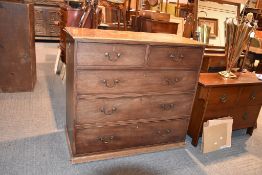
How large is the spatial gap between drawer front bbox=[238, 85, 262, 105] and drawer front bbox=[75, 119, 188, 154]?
64cm

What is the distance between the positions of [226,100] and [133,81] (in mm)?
958

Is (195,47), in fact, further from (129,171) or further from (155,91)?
(129,171)

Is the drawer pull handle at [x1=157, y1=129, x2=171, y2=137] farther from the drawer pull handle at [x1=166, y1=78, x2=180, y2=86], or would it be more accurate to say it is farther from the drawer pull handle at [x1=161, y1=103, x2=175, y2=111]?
the drawer pull handle at [x1=166, y1=78, x2=180, y2=86]

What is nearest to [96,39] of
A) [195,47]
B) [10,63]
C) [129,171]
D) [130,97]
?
[130,97]

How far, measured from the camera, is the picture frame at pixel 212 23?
239 centimetres

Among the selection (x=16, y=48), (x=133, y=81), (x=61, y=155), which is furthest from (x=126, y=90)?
(x=16, y=48)

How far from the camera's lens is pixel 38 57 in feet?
14.5

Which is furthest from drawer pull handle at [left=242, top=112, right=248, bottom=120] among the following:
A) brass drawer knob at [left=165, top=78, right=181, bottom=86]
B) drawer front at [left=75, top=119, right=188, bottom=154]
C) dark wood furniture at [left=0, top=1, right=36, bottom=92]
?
dark wood furniture at [left=0, top=1, right=36, bottom=92]

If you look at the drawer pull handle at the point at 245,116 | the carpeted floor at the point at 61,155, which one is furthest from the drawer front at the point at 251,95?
the carpeted floor at the point at 61,155

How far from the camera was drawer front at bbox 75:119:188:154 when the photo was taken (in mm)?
1671

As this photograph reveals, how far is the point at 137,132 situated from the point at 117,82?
1.58ft

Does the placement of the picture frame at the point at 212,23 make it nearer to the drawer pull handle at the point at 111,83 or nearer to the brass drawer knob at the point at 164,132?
the brass drawer knob at the point at 164,132

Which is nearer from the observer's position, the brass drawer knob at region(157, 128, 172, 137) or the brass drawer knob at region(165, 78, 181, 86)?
the brass drawer knob at region(165, 78, 181, 86)

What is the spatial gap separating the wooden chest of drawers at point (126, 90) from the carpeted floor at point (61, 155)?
0.34 ft
